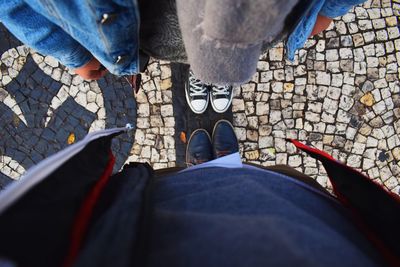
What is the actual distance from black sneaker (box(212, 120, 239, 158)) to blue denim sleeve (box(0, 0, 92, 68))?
1.36 m

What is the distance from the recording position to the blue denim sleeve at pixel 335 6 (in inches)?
49.8

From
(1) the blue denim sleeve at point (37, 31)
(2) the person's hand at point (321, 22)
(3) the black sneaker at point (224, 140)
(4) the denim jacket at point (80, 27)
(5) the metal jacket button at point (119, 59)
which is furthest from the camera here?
(3) the black sneaker at point (224, 140)

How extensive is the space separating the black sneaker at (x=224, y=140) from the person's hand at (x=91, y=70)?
105cm

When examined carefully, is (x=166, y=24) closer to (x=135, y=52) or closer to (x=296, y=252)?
(x=135, y=52)

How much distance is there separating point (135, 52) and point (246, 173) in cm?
59

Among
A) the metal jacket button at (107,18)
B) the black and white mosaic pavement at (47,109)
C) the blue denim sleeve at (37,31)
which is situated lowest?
the black and white mosaic pavement at (47,109)

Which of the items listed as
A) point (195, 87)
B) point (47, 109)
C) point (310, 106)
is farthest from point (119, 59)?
point (310, 106)

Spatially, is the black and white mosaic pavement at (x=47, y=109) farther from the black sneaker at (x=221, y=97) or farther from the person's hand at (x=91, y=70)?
the person's hand at (x=91, y=70)

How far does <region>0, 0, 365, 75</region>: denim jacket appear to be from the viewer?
927 millimetres

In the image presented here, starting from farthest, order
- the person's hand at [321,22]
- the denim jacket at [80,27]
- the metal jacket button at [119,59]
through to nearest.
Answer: the person's hand at [321,22], the metal jacket button at [119,59], the denim jacket at [80,27]

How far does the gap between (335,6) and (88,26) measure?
2.94ft

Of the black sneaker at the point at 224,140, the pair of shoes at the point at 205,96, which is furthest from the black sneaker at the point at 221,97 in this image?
the black sneaker at the point at 224,140

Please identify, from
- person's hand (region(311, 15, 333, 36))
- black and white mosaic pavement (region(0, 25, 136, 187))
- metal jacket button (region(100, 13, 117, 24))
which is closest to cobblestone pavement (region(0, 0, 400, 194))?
black and white mosaic pavement (region(0, 25, 136, 187))

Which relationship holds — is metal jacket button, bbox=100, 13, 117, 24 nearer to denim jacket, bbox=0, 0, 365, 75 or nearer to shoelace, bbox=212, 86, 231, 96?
denim jacket, bbox=0, 0, 365, 75
